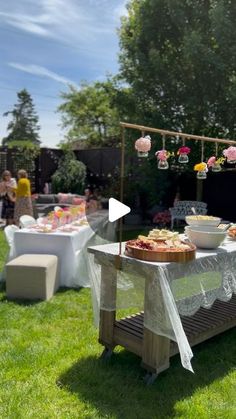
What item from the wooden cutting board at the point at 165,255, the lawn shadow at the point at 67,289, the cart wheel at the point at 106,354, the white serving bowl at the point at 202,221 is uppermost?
the white serving bowl at the point at 202,221

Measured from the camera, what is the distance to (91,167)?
11023mm

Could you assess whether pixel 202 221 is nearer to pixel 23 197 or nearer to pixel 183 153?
pixel 183 153

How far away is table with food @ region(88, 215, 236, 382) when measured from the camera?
6.86ft

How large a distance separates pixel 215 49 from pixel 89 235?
184 inches

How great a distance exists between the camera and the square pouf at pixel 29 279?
11.7 ft

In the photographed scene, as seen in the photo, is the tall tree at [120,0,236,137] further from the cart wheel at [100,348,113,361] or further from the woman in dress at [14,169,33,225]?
the cart wheel at [100,348,113,361]

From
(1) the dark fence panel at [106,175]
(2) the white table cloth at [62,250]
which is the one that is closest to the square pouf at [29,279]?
(2) the white table cloth at [62,250]

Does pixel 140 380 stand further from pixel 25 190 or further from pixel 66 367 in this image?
pixel 25 190

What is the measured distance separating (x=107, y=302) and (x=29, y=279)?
1.40 meters

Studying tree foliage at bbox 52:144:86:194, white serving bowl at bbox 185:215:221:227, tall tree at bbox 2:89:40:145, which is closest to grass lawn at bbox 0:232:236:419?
white serving bowl at bbox 185:215:221:227

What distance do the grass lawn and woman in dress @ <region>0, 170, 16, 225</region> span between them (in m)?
4.36

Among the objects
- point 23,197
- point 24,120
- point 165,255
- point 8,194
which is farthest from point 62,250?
point 24,120

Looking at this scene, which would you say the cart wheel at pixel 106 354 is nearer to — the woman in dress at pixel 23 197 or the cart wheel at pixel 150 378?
the cart wheel at pixel 150 378

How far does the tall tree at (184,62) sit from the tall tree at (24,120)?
→ 31.5 meters
